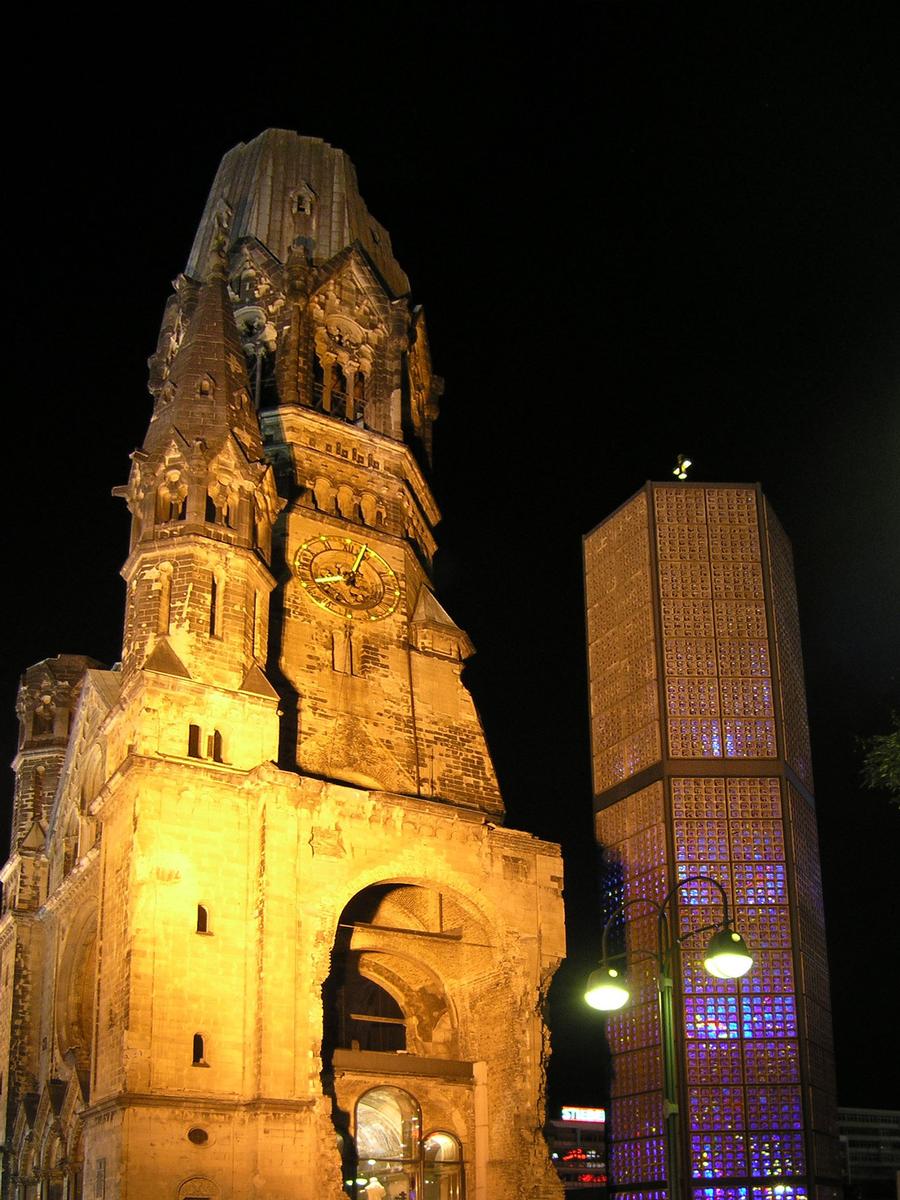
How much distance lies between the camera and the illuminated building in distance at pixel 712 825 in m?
39.4

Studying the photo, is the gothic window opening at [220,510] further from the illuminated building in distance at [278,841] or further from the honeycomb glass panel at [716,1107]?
the honeycomb glass panel at [716,1107]

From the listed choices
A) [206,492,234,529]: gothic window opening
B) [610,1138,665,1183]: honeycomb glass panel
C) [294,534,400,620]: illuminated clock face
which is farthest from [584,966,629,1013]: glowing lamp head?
[294,534,400,620]: illuminated clock face

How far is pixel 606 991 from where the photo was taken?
19.0 metres

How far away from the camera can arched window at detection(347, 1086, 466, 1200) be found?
36156 millimetres

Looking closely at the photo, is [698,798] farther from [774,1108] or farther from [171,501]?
[171,501]

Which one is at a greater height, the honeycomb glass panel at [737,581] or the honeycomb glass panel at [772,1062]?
the honeycomb glass panel at [737,581]

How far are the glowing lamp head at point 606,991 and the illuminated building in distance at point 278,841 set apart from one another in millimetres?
14620

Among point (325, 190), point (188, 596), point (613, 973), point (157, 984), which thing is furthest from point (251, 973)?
point (325, 190)

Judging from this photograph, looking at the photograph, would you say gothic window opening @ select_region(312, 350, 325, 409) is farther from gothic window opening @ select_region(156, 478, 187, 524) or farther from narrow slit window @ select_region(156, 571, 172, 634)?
narrow slit window @ select_region(156, 571, 172, 634)

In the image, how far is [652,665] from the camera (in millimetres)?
44656

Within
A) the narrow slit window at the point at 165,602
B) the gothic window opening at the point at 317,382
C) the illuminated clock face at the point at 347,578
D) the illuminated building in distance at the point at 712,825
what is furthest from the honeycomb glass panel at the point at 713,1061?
the gothic window opening at the point at 317,382

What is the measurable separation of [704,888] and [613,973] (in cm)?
2298

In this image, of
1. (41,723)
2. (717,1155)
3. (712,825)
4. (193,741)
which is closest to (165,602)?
(193,741)

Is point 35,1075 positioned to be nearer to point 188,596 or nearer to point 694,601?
point 188,596
